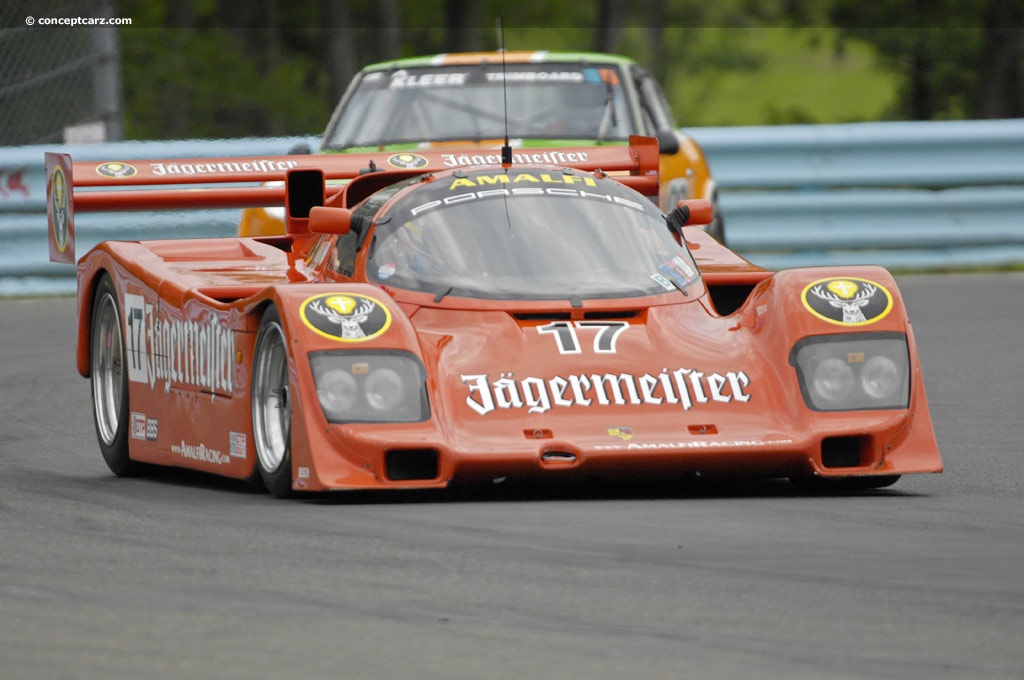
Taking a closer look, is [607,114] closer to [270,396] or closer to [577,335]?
[577,335]

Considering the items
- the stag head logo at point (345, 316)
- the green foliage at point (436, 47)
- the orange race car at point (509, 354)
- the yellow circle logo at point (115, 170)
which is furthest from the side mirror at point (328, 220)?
the green foliage at point (436, 47)

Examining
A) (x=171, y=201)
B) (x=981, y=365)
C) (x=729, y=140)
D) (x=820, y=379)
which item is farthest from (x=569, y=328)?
(x=729, y=140)

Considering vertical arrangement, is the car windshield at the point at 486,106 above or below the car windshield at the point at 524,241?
below

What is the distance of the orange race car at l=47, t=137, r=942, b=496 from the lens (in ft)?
22.0

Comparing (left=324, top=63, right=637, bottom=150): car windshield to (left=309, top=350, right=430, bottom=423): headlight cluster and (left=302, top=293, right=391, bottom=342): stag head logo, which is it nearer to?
(left=302, top=293, right=391, bottom=342): stag head logo

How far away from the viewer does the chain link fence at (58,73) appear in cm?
1580

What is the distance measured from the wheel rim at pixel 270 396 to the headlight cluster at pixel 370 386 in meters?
0.30

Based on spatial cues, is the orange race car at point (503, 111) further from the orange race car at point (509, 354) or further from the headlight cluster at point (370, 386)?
the headlight cluster at point (370, 386)

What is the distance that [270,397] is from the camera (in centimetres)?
708

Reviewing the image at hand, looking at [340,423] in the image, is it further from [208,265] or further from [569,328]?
[208,265]

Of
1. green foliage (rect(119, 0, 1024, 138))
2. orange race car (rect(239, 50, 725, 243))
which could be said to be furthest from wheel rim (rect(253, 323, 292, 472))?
green foliage (rect(119, 0, 1024, 138))

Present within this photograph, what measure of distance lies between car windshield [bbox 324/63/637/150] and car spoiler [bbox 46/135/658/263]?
354 centimetres

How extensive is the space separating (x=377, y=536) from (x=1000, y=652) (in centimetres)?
200

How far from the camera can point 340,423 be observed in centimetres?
663
